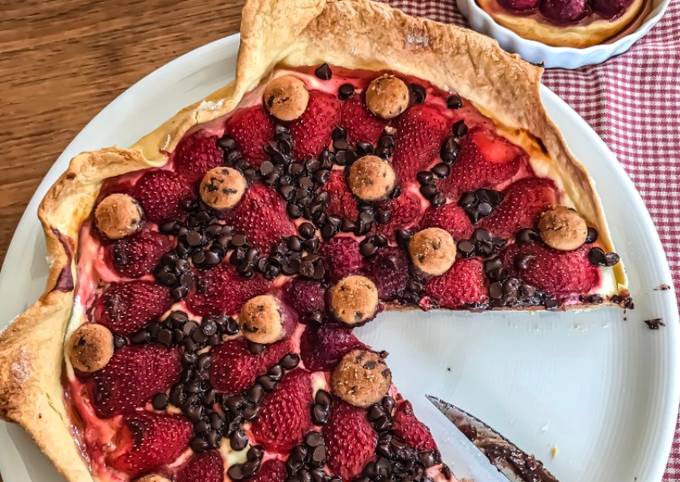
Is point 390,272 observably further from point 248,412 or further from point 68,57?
point 68,57

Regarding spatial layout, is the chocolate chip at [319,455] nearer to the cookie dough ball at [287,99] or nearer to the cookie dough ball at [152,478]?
the cookie dough ball at [152,478]

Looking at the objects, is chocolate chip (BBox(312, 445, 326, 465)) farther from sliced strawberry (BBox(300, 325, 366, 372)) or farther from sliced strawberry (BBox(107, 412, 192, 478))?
sliced strawberry (BBox(107, 412, 192, 478))

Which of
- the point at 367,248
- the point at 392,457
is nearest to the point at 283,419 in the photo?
the point at 392,457

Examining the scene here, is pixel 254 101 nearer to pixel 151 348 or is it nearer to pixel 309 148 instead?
pixel 309 148

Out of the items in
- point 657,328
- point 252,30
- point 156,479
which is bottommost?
point 156,479

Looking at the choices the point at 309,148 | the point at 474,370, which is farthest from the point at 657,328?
the point at 309,148
